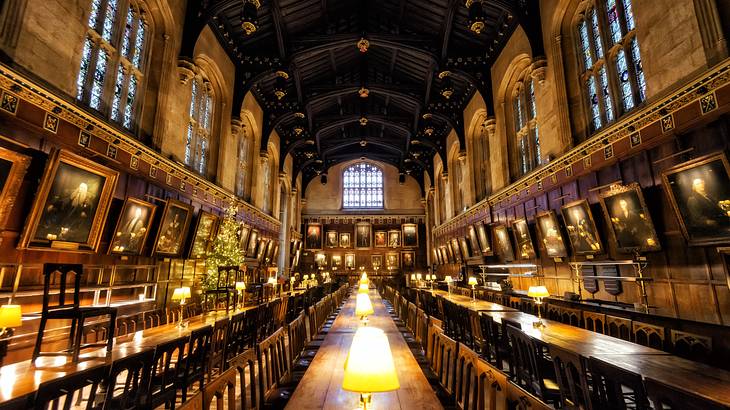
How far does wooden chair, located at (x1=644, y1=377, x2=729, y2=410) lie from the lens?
131 cm

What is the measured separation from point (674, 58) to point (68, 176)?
375 inches

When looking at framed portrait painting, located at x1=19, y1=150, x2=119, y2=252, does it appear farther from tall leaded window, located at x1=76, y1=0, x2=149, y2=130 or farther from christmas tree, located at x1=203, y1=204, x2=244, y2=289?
christmas tree, located at x1=203, y1=204, x2=244, y2=289

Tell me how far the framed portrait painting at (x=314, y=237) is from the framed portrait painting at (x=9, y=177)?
2091 cm

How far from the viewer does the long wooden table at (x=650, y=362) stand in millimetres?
2207

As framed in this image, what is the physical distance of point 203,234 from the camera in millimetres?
9609

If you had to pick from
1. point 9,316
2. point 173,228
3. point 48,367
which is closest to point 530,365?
point 48,367

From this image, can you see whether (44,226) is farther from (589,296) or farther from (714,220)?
(589,296)

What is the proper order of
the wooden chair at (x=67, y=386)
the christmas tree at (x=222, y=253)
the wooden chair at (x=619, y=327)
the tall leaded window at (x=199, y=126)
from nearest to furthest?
1. the wooden chair at (x=67, y=386)
2. the wooden chair at (x=619, y=327)
3. the christmas tree at (x=222, y=253)
4. the tall leaded window at (x=199, y=126)

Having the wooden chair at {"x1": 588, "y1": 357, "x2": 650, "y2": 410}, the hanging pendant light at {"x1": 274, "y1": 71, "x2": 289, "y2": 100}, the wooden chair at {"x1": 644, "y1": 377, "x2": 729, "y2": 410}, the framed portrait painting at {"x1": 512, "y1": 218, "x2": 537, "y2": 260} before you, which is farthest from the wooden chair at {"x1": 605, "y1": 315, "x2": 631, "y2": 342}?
the hanging pendant light at {"x1": 274, "y1": 71, "x2": 289, "y2": 100}

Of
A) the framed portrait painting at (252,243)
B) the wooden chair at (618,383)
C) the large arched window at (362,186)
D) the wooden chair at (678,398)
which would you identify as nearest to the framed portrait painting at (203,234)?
the framed portrait painting at (252,243)

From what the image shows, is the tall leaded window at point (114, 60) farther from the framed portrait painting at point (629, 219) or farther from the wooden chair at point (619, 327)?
the framed portrait painting at point (629, 219)

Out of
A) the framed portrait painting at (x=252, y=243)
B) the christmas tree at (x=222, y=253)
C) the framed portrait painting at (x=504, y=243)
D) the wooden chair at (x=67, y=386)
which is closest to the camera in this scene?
the wooden chair at (x=67, y=386)

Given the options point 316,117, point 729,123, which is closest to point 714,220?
point 729,123

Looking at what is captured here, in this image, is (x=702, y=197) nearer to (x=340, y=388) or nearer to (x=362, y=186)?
(x=340, y=388)
